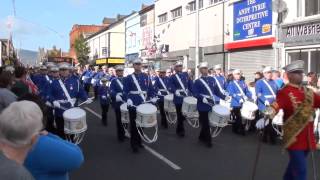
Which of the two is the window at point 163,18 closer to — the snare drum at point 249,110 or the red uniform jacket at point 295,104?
the snare drum at point 249,110

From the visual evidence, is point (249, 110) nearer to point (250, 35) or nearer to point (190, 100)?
point (190, 100)

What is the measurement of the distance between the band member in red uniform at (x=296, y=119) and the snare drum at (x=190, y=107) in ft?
20.3

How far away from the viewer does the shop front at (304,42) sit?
1989 centimetres

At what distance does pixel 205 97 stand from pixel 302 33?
32.0 feet

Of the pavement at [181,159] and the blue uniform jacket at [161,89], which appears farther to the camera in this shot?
the blue uniform jacket at [161,89]

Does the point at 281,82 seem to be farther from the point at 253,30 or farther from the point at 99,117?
the point at 253,30

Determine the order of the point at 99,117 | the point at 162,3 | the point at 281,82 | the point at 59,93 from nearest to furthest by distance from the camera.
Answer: the point at 59,93 → the point at 281,82 → the point at 99,117 → the point at 162,3

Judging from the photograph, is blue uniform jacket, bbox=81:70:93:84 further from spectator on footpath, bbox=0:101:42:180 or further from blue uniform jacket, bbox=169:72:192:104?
spectator on footpath, bbox=0:101:42:180

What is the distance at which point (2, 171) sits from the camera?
8.55 feet

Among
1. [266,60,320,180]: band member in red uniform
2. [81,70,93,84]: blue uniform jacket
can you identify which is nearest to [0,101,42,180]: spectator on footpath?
[266,60,320,180]: band member in red uniform

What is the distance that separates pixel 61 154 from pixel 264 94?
1003 centimetres

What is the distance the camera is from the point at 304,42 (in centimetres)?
2052

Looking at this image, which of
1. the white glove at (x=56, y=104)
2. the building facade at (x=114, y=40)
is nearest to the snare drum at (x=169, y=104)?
the white glove at (x=56, y=104)

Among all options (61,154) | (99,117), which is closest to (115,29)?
(99,117)
